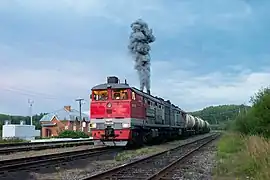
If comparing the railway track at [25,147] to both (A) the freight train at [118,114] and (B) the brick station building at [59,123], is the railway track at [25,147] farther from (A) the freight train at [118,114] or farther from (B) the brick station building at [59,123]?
(B) the brick station building at [59,123]

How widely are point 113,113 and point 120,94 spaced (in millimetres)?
1181

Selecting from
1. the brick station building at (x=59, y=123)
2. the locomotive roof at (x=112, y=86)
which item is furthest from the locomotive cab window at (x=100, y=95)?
the brick station building at (x=59, y=123)

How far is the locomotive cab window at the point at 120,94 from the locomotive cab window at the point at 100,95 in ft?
1.69

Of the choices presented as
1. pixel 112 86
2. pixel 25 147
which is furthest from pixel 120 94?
pixel 25 147

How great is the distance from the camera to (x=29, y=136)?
52844mm

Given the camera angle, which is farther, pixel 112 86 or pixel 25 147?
pixel 25 147

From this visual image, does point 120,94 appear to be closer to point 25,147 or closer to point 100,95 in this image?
point 100,95

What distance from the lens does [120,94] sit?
21969mm

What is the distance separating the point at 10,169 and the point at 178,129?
2767 cm

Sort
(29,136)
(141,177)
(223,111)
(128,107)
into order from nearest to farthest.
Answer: (141,177), (128,107), (29,136), (223,111)

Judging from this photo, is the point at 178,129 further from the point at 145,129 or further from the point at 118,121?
the point at 118,121

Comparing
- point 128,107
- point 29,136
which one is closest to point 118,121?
point 128,107

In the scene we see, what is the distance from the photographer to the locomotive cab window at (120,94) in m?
21.8

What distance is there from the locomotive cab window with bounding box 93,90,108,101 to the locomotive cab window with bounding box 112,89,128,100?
Result: 0.52 m
